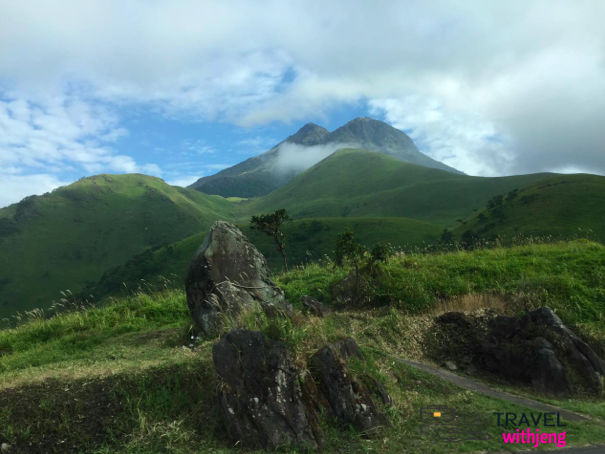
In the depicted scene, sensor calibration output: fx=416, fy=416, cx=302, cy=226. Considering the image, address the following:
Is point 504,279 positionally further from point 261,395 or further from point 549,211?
point 549,211

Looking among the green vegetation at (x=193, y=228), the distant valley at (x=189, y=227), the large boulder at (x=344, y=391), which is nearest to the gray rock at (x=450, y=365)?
the large boulder at (x=344, y=391)

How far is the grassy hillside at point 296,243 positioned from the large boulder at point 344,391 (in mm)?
80240

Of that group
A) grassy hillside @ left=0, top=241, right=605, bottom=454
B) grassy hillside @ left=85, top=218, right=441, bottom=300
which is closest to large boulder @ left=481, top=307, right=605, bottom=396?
grassy hillside @ left=0, top=241, right=605, bottom=454

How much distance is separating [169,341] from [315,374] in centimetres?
467

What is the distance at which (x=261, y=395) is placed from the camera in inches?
227

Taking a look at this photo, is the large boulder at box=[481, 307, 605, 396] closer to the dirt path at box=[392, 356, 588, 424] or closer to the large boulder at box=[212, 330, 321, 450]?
the dirt path at box=[392, 356, 588, 424]

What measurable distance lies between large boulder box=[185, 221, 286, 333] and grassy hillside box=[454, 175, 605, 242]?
183ft

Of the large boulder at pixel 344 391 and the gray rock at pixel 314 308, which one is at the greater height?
the gray rock at pixel 314 308

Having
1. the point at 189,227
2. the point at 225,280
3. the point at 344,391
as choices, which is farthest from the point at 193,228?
the point at 344,391

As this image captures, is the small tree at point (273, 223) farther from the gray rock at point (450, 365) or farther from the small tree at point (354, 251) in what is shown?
the gray rock at point (450, 365)

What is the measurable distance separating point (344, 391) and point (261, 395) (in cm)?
129

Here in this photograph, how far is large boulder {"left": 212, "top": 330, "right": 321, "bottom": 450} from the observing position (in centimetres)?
545

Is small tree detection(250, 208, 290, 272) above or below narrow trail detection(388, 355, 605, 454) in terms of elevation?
above

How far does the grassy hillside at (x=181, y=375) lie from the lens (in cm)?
549
